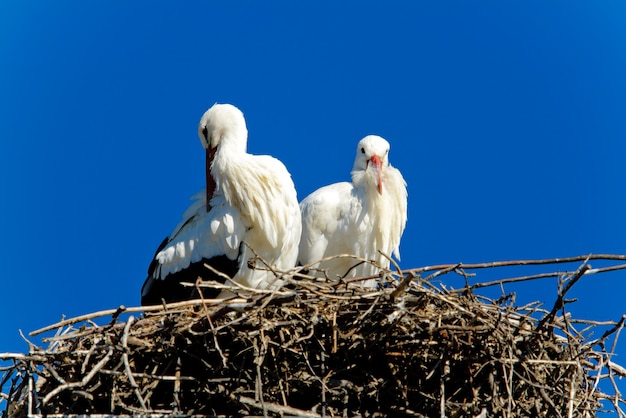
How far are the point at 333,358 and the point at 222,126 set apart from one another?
201cm

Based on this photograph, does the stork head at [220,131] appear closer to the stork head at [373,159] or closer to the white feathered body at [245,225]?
the white feathered body at [245,225]

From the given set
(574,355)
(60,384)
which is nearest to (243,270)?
(60,384)

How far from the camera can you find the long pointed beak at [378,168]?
5617 mm

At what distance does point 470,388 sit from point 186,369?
1.14m

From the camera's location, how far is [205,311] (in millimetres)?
3738

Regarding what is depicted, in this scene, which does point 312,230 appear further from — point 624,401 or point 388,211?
point 624,401

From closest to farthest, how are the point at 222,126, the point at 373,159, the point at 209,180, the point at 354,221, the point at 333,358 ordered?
the point at 333,358
the point at 209,180
the point at 222,126
the point at 354,221
the point at 373,159

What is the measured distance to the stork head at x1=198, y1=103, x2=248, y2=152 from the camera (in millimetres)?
5477

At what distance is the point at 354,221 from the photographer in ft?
18.4

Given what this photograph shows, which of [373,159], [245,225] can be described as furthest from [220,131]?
[373,159]

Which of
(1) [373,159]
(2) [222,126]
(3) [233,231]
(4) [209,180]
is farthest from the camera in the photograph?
(1) [373,159]

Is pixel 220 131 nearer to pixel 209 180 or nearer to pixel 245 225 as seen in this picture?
pixel 209 180

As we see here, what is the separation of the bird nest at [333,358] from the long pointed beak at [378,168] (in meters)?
1.69

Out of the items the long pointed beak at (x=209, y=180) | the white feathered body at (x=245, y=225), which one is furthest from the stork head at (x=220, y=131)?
the white feathered body at (x=245, y=225)
